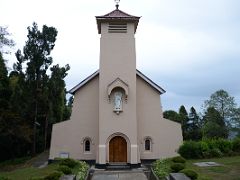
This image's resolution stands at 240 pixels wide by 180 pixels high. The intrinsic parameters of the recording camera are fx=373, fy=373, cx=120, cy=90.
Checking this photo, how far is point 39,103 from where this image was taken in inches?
1574

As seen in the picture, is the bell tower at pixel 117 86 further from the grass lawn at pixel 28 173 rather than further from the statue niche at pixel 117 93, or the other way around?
the grass lawn at pixel 28 173

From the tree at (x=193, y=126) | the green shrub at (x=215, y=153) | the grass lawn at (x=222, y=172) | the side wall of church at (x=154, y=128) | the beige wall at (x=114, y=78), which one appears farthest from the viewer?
the tree at (x=193, y=126)

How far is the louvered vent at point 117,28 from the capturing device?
29150 millimetres

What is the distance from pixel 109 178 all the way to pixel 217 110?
126 feet

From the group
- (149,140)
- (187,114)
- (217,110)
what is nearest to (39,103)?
(149,140)

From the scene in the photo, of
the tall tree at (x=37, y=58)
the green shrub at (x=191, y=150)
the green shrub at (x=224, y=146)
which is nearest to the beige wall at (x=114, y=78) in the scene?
the green shrub at (x=191, y=150)

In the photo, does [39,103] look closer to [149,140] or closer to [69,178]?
[149,140]

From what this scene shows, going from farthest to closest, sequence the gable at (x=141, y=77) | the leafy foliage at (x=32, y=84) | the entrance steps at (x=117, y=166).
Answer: the leafy foliage at (x=32, y=84) → the gable at (x=141, y=77) → the entrance steps at (x=117, y=166)

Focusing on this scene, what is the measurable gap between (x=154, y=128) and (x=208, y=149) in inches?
183

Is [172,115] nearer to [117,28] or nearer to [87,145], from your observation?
[87,145]

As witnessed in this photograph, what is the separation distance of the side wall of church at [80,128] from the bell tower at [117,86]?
2.36 meters

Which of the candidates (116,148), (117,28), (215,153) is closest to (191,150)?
(215,153)

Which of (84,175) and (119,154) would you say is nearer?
(84,175)

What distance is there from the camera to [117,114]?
27.9 m
